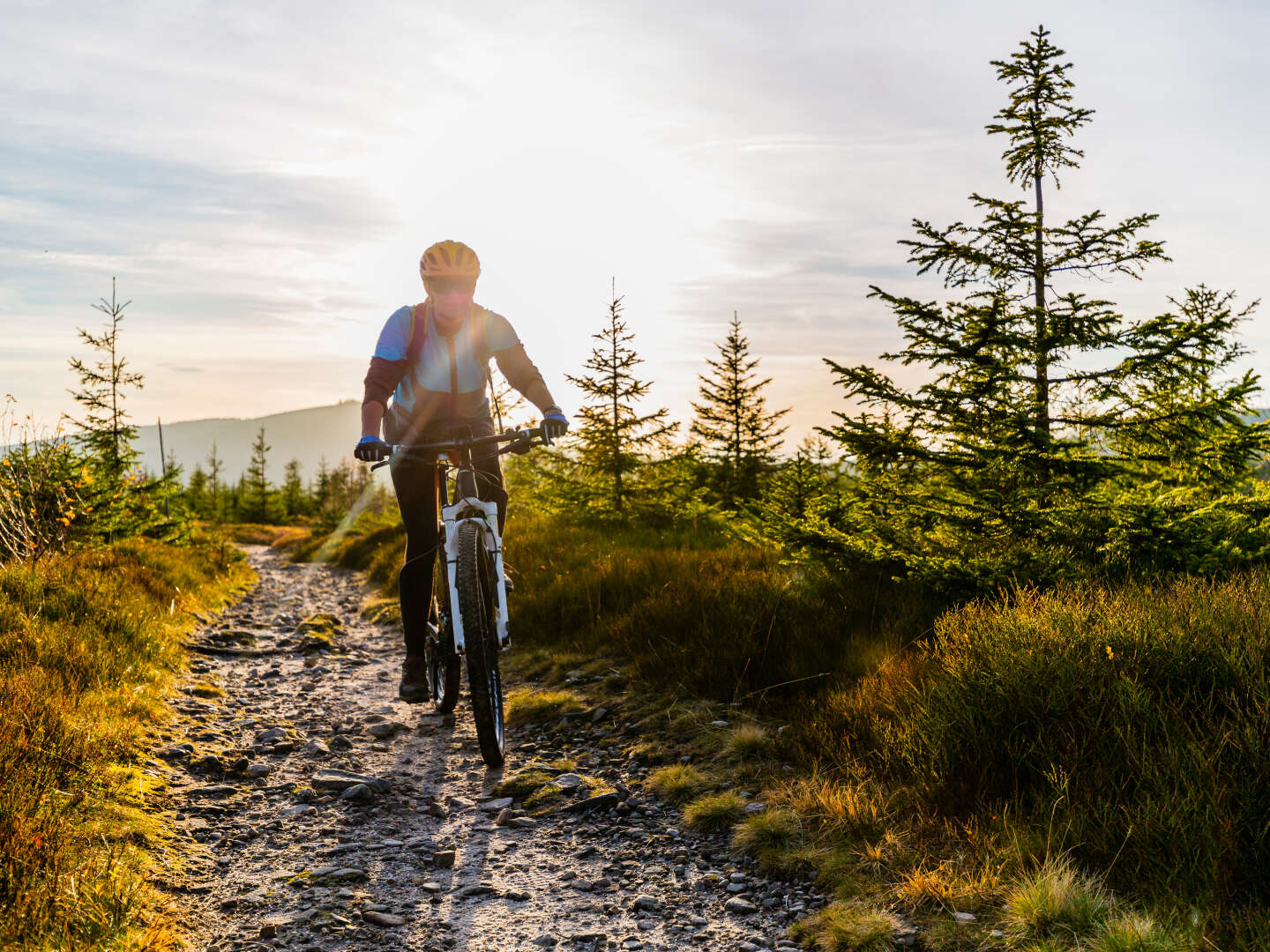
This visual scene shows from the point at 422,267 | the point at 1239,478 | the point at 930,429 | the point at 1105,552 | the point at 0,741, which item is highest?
the point at 422,267

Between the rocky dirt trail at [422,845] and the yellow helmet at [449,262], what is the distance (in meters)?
3.08

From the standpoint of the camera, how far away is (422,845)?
11.5ft

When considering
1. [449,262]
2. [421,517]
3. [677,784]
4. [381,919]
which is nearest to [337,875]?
[381,919]

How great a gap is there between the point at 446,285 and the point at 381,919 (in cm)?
345

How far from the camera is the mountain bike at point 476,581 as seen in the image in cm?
408

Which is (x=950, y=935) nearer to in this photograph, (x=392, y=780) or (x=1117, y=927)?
(x=1117, y=927)

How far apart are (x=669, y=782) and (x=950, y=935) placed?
1.78 meters

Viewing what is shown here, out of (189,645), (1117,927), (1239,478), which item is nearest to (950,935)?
(1117,927)

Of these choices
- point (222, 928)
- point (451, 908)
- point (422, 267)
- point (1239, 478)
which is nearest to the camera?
point (222, 928)

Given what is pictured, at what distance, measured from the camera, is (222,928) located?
8.95 feet

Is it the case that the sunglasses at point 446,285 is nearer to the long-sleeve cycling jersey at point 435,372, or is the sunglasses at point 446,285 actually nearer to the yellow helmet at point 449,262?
the yellow helmet at point 449,262

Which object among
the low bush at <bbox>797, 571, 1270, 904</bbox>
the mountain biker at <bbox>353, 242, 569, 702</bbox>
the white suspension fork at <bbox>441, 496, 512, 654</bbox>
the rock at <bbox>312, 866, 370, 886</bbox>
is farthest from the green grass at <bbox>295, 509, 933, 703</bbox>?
the rock at <bbox>312, 866, 370, 886</bbox>

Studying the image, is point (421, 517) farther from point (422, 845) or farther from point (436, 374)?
point (422, 845)

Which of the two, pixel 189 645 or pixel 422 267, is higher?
pixel 422 267
